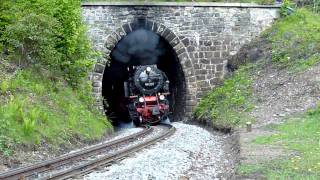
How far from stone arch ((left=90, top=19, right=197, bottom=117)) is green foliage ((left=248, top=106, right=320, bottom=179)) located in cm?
1228

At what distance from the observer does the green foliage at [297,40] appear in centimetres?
2378

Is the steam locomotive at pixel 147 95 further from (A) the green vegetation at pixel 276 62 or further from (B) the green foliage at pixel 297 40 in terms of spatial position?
(B) the green foliage at pixel 297 40

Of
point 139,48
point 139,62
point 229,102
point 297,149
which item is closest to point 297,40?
point 229,102

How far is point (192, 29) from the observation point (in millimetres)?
28359

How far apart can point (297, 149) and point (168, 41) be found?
17.4 m

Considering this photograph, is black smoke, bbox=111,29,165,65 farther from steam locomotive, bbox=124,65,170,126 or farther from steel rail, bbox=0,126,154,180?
steel rail, bbox=0,126,154,180

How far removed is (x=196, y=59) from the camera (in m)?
28.8

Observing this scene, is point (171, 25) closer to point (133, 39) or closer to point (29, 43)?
point (133, 39)

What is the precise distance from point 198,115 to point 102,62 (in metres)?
5.94

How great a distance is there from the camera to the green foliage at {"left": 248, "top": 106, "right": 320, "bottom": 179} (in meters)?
9.18

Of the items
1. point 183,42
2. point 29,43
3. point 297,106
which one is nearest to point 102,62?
point 183,42

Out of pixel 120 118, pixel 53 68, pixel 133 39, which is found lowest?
pixel 120 118

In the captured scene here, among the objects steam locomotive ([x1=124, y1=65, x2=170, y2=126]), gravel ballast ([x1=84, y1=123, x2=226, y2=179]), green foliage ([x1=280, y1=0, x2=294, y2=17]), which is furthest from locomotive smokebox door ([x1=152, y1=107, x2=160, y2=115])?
gravel ballast ([x1=84, y1=123, x2=226, y2=179])

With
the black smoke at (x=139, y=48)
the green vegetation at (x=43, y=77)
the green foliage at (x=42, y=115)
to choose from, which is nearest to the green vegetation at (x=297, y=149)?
the green foliage at (x=42, y=115)
